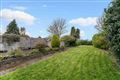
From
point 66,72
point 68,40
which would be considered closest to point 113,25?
point 66,72

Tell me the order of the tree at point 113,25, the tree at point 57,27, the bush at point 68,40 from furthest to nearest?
1. the tree at point 57,27
2. the bush at point 68,40
3. the tree at point 113,25

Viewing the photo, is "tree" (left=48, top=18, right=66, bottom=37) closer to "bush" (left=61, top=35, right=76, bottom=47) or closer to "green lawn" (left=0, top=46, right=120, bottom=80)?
"bush" (left=61, top=35, right=76, bottom=47)

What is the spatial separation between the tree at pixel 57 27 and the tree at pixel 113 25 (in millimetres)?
49633

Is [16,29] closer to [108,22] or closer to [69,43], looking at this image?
[69,43]

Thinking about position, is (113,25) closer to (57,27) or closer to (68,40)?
(68,40)

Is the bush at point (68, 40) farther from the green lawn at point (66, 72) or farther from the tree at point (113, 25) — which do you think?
the tree at point (113, 25)

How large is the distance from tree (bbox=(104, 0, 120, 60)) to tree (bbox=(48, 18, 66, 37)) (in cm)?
4963

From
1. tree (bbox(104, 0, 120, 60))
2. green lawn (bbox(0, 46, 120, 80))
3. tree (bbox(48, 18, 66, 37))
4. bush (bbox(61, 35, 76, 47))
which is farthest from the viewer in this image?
tree (bbox(48, 18, 66, 37))

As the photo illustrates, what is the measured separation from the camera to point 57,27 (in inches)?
2393

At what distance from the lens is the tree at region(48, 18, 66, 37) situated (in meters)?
60.2

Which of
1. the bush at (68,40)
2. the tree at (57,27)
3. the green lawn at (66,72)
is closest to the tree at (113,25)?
the green lawn at (66,72)

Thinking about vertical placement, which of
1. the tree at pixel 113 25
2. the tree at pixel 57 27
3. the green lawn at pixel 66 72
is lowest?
the green lawn at pixel 66 72

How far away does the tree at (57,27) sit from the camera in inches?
2368

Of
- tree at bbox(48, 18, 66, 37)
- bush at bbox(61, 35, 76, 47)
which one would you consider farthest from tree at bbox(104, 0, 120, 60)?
tree at bbox(48, 18, 66, 37)
